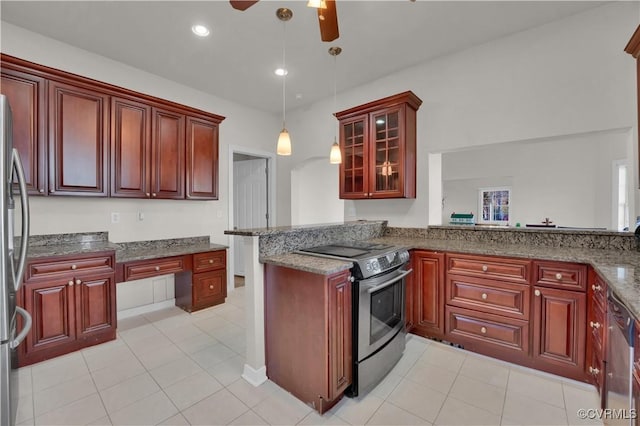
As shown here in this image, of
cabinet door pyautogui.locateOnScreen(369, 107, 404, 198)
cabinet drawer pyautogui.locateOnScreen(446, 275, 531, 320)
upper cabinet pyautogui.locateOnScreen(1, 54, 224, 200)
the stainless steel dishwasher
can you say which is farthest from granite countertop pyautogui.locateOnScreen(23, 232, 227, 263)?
the stainless steel dishwasher

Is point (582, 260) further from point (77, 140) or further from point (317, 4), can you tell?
point (77, 140)

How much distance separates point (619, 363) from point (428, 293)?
1.33 metres

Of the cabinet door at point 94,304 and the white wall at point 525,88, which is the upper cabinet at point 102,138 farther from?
the white wall at point 525,88

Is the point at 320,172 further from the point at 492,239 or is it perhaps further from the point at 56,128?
the point at 56,128

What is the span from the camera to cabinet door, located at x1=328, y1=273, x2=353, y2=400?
1700 millimetres

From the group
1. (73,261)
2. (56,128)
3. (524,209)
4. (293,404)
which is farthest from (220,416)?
(524,209)

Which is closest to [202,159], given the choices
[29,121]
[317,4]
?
[29,121]

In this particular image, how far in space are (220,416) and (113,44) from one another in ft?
11.1

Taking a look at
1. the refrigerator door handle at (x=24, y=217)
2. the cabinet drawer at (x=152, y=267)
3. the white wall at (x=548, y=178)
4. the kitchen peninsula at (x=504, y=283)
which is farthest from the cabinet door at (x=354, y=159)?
the white wall at (x=548, y=178)

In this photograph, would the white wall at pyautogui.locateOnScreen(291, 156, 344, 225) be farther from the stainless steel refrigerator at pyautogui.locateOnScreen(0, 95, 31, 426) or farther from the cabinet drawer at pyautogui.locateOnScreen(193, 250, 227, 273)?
the stainless steel refrigerator at pyautogui.locateOnScreen(0, 95, 31, 426)

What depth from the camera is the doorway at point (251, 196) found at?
4.81 meters

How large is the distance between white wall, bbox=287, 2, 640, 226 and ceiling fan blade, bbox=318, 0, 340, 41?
1.82 meters

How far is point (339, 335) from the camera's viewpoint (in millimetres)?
1749

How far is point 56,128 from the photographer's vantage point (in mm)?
2471
